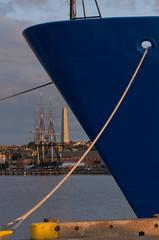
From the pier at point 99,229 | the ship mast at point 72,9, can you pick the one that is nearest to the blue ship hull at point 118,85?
the ship mast at point 72,9

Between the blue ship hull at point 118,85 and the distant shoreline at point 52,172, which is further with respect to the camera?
the distant shoreline at point 52,172

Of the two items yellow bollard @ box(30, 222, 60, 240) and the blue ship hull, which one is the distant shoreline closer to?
the blue ship hull

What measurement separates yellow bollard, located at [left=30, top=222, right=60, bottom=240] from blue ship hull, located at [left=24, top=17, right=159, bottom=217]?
2133mm

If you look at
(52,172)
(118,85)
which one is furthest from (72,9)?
(52,172)

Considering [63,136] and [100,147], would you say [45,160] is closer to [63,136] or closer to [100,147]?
[63,136]

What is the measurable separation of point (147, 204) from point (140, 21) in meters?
3.55

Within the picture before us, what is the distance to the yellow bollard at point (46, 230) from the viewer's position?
47.1 feet

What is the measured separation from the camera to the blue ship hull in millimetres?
15516

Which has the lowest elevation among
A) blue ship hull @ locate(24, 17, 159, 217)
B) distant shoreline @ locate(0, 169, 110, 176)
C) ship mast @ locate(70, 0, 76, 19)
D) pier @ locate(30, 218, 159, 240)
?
pier @ locate(30, 218, 159, 240)

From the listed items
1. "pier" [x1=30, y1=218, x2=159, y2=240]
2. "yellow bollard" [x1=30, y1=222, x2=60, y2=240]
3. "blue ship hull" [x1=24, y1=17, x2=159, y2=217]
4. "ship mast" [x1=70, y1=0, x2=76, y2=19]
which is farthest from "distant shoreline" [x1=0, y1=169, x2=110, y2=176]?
"yellow bollard" [x1=30, y1=222, x2=60, y2=240]

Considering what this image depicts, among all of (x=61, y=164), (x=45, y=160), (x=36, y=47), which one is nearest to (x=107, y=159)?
(x=36, y=47)

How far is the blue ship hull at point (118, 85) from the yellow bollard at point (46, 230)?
7.00 ft

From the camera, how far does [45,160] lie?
165250 millimetres

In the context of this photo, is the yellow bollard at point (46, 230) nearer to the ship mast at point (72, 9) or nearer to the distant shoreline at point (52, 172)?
the ship mast at point (72, 9)
